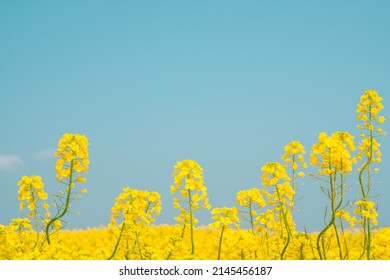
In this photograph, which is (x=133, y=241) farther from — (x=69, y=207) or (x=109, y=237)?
(x=69, y=207)

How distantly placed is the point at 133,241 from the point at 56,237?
1.38 meters

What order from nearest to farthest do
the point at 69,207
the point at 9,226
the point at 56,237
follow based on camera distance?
1. the point at 69,207
2. the point at 9,226
3. the point at 56,237

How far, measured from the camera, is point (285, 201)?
19.8 feet

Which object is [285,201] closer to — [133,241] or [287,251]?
[287,251]

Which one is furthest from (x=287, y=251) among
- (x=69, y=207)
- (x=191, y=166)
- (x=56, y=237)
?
(x=56, y=237)

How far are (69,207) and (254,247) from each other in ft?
5.97
